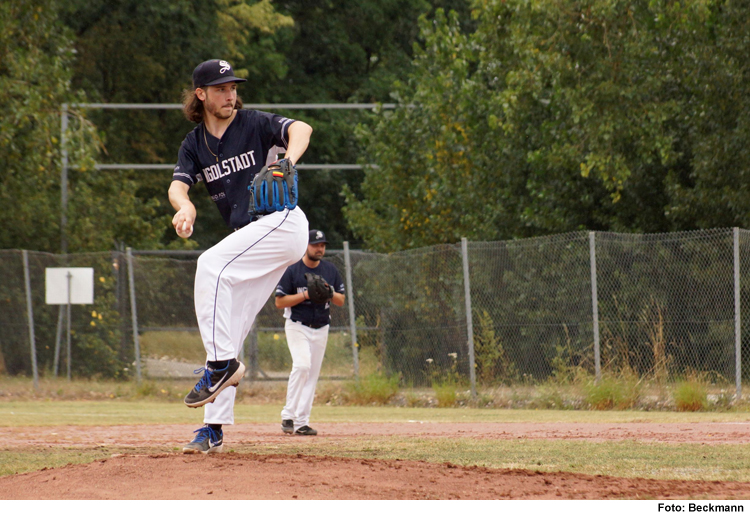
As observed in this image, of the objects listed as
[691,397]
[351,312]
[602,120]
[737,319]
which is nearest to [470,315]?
[351,312]

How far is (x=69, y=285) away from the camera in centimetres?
1819

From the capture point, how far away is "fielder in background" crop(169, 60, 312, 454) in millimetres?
5988

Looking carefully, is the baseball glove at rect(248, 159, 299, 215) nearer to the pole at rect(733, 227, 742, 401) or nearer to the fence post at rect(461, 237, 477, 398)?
the pole at rect(733, 227, 742, 401)

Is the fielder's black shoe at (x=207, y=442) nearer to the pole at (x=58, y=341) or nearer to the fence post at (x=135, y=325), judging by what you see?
the fence post at (x=135, y=325)

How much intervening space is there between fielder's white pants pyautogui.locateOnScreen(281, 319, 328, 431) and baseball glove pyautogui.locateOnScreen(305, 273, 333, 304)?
1.38ft

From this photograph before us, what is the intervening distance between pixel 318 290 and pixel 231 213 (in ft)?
11.8

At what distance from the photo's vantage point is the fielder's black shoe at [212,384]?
5.94m

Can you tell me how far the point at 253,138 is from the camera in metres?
6.45

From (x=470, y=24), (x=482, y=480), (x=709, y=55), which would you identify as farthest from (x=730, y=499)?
(x=470, y=24)

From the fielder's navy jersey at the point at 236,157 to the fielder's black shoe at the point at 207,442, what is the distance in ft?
4.93

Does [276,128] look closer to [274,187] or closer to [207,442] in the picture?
[274,187]

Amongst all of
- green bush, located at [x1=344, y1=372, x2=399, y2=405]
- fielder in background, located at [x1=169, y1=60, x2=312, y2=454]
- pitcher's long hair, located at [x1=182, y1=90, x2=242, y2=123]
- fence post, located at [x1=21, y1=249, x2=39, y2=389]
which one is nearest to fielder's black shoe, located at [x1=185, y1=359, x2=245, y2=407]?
fielder in background, located at [x1=169, y1=60, x2=312, y2=454]

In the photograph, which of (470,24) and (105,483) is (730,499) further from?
(470,24)

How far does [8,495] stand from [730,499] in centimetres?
367
